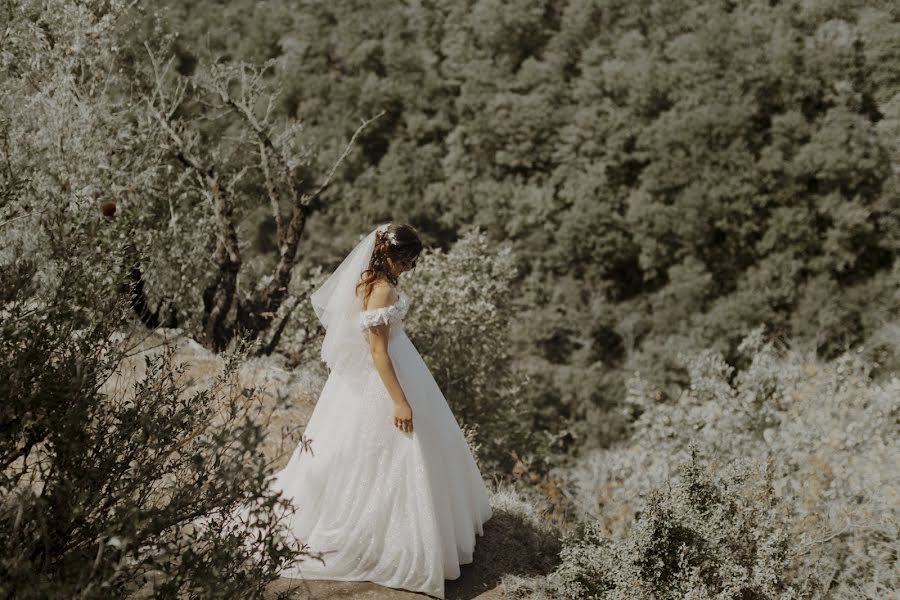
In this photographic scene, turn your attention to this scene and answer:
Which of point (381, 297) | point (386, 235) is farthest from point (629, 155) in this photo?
point (381, 297)

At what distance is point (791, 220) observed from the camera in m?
24.0

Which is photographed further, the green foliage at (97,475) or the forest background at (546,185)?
the forest background at (546,185)

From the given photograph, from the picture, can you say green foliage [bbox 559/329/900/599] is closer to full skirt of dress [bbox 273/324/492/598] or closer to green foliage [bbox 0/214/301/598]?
full skirt of dress [bbox 273/324/492/598]

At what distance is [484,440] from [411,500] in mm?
6902

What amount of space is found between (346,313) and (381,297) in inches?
14.5

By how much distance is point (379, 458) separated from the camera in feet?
14.3

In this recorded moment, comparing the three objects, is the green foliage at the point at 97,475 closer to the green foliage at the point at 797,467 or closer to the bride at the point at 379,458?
the bride at the point at 379,458

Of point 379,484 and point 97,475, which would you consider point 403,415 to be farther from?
point 97,475

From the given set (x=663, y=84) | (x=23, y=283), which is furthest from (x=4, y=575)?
(x=663, y=84)

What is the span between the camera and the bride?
4273 millimetres

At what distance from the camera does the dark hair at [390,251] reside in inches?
171

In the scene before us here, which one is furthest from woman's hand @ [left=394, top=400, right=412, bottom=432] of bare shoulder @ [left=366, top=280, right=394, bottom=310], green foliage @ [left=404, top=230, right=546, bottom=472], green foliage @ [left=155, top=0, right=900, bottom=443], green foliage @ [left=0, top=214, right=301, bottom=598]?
green foliage @ [left=155, top=0, right=900, bottom=443]

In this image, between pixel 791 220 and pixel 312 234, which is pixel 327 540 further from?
pixel 312 234

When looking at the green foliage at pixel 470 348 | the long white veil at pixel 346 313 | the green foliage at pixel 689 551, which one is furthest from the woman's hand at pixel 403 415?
the green foliage at pixel 470 348
